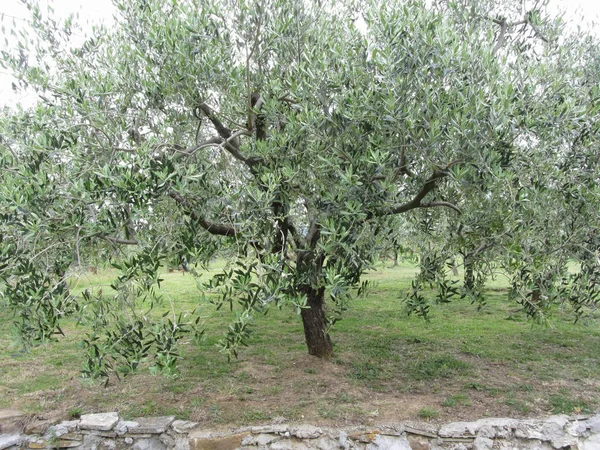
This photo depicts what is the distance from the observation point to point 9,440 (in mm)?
6512

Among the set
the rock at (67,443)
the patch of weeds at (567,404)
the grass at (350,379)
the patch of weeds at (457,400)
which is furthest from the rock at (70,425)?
the patch of weeds at (567,404)

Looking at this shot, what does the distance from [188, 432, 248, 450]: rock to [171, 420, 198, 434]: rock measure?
144 millimetres

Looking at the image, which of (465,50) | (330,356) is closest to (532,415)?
(330,356)

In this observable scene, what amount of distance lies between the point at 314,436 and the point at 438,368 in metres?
3.42

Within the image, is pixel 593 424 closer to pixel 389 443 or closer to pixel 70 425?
pixel 389 443

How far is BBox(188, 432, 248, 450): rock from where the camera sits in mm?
6297

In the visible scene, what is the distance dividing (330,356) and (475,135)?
5.51 meters

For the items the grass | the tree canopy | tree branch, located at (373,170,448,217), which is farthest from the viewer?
the grass

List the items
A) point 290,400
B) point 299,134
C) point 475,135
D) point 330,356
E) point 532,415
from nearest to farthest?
1. point 475,135
2. point 299,134
3. point 532,415
4. point 290,400
5. point 330,356

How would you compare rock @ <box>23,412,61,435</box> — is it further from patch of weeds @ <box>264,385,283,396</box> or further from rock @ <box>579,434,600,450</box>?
rock @ <box>579,434,600,450</box>

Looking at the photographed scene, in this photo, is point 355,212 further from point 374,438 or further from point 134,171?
point 374,438

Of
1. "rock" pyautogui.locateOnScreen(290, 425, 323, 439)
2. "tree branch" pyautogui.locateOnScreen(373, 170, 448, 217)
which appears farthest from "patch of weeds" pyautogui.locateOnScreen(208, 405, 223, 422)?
"tree branch" pyautogui.locateOnScreen(373, 170, 448, 217)

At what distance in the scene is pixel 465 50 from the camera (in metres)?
5.21

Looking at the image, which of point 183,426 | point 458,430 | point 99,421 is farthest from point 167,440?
point 458,430
